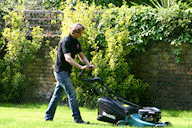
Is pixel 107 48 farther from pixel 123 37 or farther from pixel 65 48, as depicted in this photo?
pixel 65 48

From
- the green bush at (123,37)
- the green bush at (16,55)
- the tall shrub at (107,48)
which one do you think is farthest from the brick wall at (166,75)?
the green bush at (16,55)

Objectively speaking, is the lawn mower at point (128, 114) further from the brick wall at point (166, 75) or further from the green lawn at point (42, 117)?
the brick wall at point (166, 75)

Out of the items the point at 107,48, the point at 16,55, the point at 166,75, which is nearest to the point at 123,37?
the point at 107,48

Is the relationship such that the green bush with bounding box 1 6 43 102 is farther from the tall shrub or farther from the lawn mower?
the lawn mower

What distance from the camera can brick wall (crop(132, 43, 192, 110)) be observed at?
8.68 meters

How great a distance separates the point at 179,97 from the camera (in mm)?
8766

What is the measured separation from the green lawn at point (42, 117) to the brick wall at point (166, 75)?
1.64 feet

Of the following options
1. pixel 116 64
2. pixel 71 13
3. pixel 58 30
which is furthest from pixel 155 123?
pixel 58 30

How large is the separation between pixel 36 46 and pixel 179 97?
→ 4.33m

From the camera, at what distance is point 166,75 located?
8.81 m

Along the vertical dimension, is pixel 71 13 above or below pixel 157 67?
above

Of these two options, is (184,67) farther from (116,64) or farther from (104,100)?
(104,100)

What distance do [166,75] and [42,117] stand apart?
3902 mm

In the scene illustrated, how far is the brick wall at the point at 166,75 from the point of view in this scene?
342 inches
